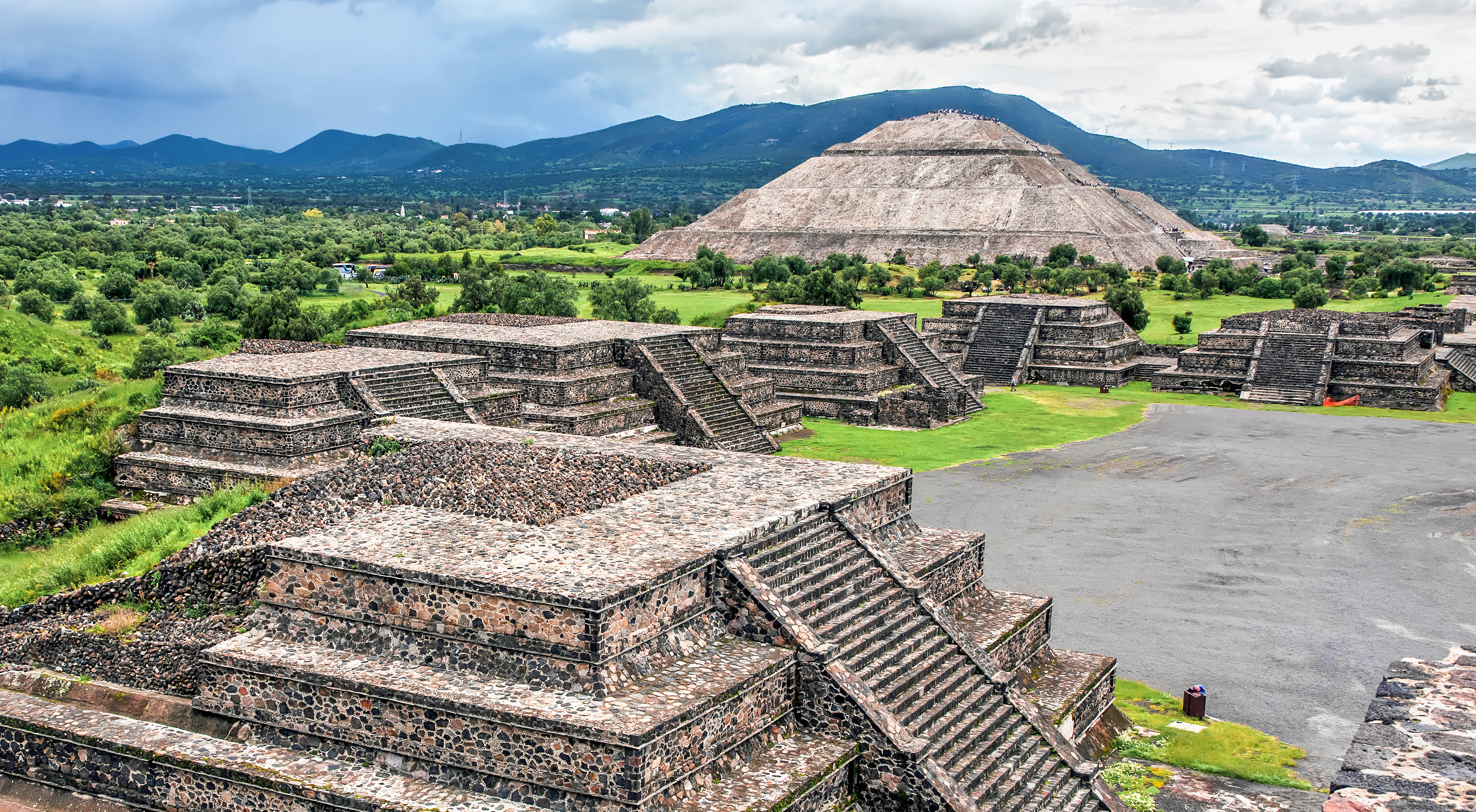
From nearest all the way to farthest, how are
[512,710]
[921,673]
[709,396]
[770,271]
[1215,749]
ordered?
[512,710]
[921,673]
[1215,749]
[709,396]
[770,271]

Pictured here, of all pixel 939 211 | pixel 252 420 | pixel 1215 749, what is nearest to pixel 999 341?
pixel 252 420

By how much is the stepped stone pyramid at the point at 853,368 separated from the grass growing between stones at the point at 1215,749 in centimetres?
2004

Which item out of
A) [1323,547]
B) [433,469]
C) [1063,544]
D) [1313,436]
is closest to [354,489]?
[433,469]

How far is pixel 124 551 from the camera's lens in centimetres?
1524


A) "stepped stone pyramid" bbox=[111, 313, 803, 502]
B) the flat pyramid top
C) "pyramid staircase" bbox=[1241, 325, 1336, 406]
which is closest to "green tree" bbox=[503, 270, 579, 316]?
"stepped stone pyramid" bbox=[111, 313, 803, 502]

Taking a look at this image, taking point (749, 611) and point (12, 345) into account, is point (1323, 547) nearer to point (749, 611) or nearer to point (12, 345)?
point (749, 611)

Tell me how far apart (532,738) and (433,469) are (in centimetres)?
635

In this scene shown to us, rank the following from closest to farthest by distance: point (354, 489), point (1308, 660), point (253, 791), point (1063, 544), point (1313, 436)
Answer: point (253, 791)
point (354, 489)
point (1308, 660)
point (1063, 544)
point (1313, 436)

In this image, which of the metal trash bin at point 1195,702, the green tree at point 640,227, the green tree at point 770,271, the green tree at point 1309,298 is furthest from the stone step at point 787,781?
the green tree at point 640,227

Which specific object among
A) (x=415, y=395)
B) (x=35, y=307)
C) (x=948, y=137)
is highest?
(x=948, y=137)

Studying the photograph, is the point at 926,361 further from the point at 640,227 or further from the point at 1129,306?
the point at 640,227

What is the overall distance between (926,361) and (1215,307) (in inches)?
1255

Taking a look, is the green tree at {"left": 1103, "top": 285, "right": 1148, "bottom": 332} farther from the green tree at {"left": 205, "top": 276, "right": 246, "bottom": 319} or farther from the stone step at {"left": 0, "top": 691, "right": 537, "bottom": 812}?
the stone step at {"left": 0, "top": 691, "right": 537, "bottom": 812}

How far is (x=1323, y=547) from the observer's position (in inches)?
855
